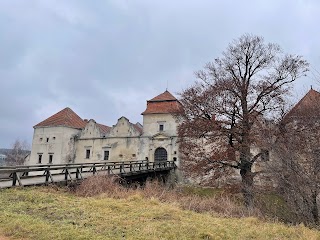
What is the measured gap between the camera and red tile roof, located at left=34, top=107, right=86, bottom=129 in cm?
3719

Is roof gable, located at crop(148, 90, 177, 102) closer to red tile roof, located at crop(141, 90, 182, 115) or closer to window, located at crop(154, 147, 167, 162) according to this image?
red tile roof, located at crop(141, 90, 182, 115)

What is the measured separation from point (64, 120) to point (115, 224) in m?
33.6

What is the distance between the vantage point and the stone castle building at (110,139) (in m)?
34.3

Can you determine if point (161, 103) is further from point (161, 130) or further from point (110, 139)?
point (110, 139)

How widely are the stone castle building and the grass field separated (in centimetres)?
2600

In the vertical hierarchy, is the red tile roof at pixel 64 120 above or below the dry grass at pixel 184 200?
above

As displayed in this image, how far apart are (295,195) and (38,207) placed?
7.27 meters

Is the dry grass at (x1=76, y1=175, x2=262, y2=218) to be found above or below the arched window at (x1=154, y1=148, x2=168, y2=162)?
below

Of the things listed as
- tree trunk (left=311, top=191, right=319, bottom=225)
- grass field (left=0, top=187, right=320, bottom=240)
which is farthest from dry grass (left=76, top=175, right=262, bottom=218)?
tree trunk (left=311, top=191, right=319, bottom=225)

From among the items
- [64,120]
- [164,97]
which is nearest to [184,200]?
[164,97]

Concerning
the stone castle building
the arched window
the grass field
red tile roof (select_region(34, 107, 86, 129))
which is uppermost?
red tile roof (select_region(34, 107, 86, 129))

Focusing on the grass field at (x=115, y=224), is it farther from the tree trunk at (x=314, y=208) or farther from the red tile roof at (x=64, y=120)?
the red tile roof at (x=64, y=120)

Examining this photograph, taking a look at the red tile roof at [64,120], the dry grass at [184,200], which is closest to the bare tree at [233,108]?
the dry grass at [184,200]

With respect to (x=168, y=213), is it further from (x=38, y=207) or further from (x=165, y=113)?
(x=165, y=113)
